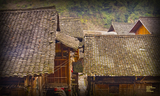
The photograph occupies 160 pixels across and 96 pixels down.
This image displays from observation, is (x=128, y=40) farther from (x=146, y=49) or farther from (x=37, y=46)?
(x=37, y=46)

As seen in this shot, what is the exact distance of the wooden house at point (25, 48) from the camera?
4562 millimetres

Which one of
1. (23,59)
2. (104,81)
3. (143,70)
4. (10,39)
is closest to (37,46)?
(23,59)

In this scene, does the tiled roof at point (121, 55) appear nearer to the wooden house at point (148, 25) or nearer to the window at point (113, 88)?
the window at point (113, 88)

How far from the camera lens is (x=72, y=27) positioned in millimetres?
13273

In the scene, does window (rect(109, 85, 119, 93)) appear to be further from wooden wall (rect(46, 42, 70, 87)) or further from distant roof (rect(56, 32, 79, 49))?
distant roof (rect(56, 32, 79, 49))

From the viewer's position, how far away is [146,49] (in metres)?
10.6

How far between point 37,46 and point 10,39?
137 cm

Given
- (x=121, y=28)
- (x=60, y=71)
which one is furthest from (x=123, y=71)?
(x=121, y=28)

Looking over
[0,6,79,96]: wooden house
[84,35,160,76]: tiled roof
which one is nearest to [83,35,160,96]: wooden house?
[84,35,160,76]: tiled roof

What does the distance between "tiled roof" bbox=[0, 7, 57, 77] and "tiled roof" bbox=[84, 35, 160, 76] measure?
4708mm

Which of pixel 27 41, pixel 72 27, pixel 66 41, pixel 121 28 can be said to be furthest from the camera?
pixel 121 28

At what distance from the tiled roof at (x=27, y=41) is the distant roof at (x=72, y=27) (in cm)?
564

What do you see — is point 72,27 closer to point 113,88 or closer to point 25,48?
point 113,88

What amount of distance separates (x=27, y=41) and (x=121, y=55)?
775cm
